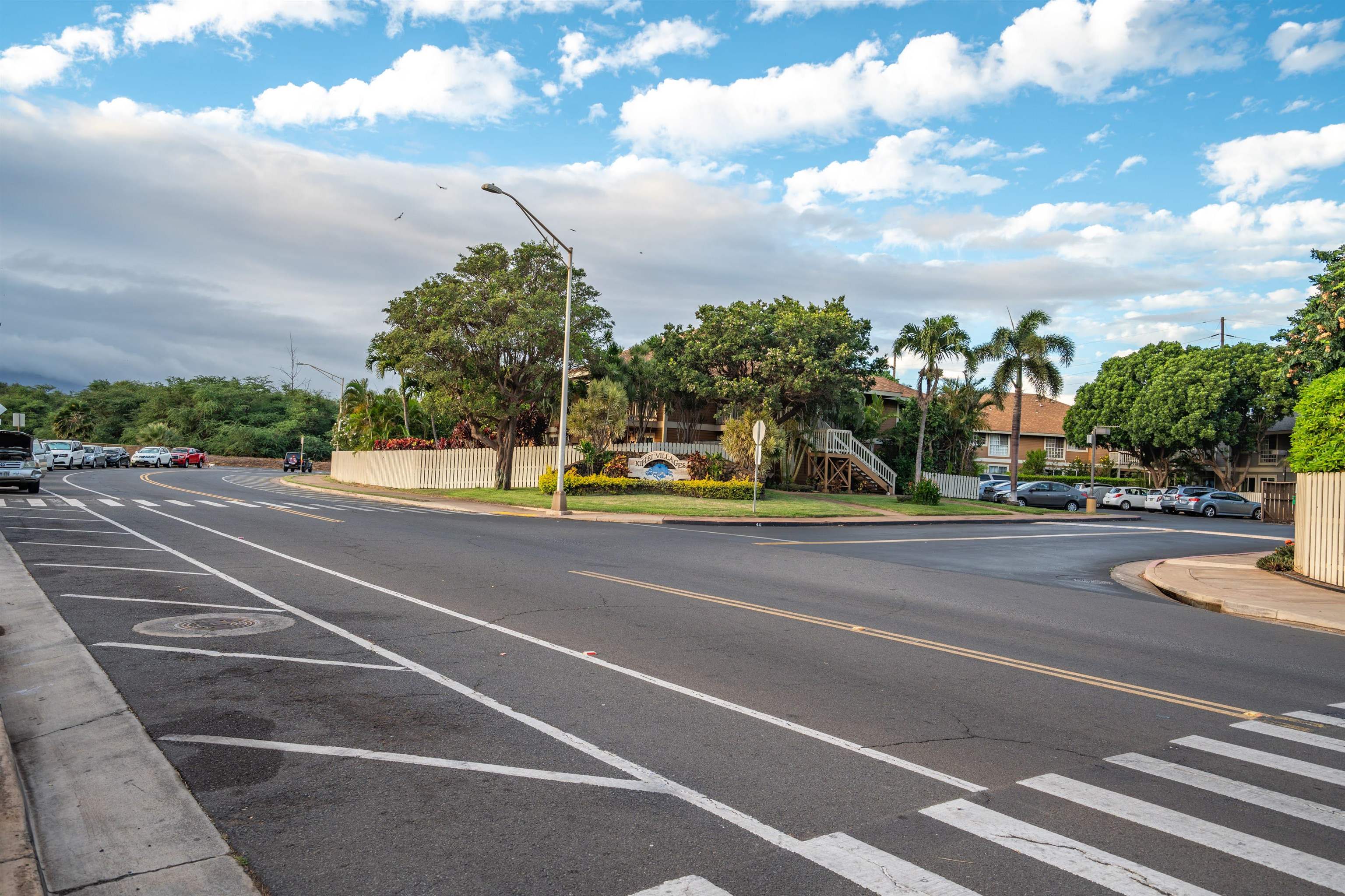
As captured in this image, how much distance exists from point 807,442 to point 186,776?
36801 millimetres

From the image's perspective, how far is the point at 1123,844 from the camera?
13.9 feet

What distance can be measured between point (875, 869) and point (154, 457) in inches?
2711

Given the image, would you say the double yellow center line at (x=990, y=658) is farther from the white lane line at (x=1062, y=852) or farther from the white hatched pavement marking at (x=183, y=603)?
the white hatched pavement marking at (x=183, y=603)

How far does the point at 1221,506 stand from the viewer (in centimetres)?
4409

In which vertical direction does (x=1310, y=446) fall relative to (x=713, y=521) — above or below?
above

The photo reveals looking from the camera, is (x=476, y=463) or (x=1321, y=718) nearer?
(x=1321, y=718)

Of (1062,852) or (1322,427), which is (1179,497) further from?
(1062,852)

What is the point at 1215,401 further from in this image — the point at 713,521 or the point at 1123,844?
the point at 1123,844

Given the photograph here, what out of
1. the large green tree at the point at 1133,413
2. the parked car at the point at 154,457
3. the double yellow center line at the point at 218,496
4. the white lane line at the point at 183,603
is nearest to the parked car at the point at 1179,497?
the large green tree at the point at 1133,413

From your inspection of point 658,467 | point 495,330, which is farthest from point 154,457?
point 658,467

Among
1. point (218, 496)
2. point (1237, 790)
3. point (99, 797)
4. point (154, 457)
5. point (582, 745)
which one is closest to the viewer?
point (99, 797)

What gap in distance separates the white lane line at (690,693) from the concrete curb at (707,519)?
13.7 meters

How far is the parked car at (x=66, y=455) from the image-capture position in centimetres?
4972

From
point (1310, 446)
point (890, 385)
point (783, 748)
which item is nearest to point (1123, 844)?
point (783, 748)
